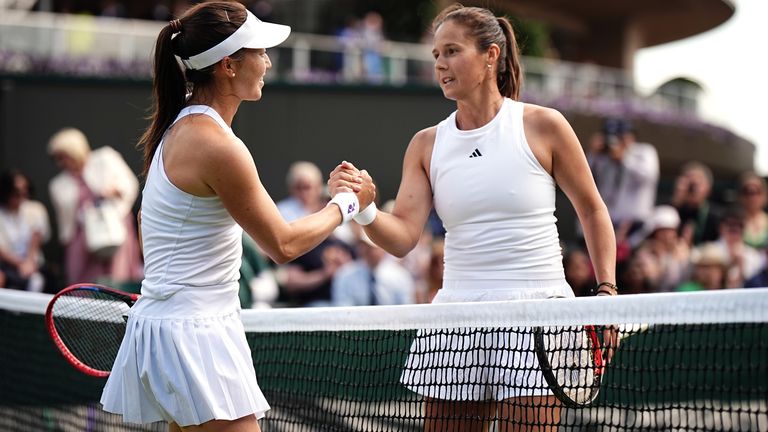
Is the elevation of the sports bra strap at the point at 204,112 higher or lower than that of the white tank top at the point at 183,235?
higher

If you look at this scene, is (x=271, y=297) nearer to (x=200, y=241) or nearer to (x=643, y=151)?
(x=643, y=151)

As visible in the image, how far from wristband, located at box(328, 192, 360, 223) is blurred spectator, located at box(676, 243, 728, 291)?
5.91 m

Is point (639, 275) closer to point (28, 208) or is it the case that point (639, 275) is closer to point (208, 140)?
point (28, 208)

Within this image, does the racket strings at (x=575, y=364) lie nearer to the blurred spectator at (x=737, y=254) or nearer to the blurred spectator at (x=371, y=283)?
the blurred spectator at (x=371, y=283)

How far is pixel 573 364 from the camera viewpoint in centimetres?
384

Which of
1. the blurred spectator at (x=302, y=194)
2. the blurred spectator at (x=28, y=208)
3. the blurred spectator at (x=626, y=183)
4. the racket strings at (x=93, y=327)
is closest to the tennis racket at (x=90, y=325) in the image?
the racket strings at (x=93, y=327)

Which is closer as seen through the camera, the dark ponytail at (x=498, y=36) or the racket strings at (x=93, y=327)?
the dark ponytail at (x=498, y=36)

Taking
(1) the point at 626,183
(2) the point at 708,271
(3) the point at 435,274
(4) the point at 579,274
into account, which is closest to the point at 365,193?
(3) the point at 435,274

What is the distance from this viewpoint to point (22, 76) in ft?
42.5

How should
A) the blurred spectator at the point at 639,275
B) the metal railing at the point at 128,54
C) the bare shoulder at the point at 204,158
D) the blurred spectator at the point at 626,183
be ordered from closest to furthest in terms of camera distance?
the bare shoulder at the point at 204,158, the blurred spectator at the point at 639,275, the blurred spectator at the point at 626,183, the metal railing at the point at 128,54

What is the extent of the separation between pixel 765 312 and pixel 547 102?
13.5 m

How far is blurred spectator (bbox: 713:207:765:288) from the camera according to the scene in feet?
31.4

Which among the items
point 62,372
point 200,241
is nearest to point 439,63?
point 200,241

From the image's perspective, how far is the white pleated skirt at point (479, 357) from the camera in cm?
390
